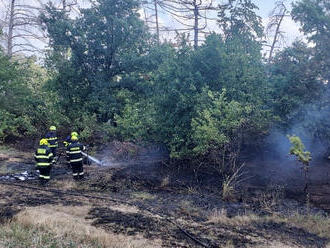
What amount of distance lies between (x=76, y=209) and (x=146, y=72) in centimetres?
988

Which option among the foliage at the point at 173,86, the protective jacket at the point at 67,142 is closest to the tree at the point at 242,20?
the foliage at the point at 173,86

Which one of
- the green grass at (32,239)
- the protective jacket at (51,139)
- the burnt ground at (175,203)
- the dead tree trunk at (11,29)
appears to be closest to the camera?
the green grass at (32,239)

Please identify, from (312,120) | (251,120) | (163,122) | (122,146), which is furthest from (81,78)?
(312,120)

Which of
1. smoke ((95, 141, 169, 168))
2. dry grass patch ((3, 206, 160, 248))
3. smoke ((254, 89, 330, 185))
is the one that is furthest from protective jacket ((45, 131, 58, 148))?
smoke ((254, 89, 330, 185))

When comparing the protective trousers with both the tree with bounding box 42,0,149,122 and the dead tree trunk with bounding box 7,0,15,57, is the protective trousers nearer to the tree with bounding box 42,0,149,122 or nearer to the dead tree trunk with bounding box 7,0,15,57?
the tree with bounding box 42,0,149,122

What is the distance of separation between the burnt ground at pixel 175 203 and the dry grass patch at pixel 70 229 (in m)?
0.29

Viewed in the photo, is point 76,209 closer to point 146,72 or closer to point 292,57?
point 146,72

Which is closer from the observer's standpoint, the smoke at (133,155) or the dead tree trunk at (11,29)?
the smoke at (133,155)

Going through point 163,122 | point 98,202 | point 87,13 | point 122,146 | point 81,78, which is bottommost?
point 98,202

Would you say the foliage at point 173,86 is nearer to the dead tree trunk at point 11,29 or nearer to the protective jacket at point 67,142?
the protective jacket at point 67,142

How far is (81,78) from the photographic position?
16.0 meters

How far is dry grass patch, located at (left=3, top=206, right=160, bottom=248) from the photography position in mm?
5234

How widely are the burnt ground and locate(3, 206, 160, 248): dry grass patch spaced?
0.94 feet

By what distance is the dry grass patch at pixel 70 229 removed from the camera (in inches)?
206
